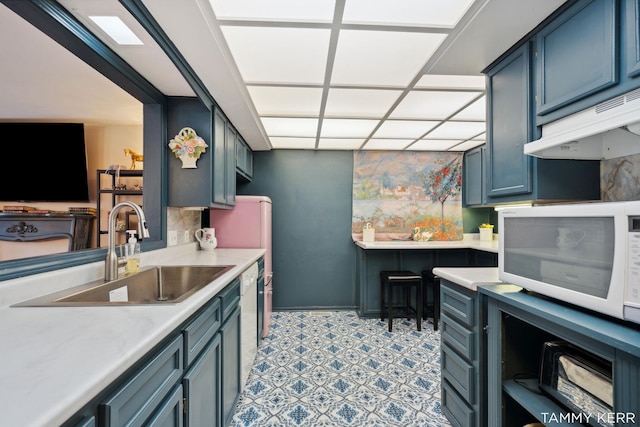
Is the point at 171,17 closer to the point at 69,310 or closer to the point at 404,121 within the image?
the point at 69,310

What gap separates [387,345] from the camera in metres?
2.88

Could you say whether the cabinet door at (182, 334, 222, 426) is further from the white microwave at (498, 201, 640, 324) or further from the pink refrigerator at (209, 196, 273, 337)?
the pink refrigerator at (209, 196, 273, 337)

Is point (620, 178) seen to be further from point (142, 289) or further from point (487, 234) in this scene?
point (487, 234)

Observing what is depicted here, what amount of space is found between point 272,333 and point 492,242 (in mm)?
3154

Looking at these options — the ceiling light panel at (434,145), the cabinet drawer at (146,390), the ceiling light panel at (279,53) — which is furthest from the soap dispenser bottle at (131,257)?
the ceiling light panel at (434,145)

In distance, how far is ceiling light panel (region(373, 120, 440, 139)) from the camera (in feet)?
9.62

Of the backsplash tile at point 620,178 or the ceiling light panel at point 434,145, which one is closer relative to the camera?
the backsplash tile at point 620,178

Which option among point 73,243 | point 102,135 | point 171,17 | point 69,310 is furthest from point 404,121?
point 73,243

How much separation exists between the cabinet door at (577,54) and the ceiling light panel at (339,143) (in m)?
2.20

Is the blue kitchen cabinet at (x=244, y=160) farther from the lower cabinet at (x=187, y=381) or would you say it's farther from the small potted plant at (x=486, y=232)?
the small potted plant at (x=486, y=232)

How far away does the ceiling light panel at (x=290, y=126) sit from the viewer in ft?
9.32

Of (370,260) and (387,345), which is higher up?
(370,260)

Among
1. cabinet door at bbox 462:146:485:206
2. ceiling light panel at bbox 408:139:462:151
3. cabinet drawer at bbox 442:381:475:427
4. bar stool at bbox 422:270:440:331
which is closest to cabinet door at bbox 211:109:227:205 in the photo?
cabinet drawer at bbox 442:381:475:427

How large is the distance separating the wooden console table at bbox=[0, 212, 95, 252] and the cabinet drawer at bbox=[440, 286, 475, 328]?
3.76 m
